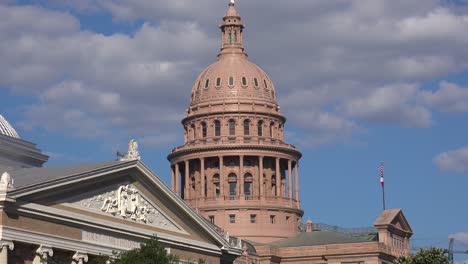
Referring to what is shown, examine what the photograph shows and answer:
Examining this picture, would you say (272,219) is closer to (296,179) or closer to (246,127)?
(296,179)

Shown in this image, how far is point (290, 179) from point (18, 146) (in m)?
54.9

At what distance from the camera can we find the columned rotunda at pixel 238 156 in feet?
407

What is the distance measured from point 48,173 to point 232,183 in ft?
203

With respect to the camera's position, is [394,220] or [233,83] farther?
[233,83]

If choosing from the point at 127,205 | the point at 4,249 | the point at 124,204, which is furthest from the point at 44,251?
the point at 127,205

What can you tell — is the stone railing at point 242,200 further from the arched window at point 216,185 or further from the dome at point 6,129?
the dome at point 6,129

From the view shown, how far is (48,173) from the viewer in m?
65.6

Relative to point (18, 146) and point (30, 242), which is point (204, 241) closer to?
point (18, 146)

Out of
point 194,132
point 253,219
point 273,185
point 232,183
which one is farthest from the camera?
point 194,132

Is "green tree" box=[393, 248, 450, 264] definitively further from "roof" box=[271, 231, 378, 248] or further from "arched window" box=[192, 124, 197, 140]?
"arched window" box=[192, 124, 197, 140]

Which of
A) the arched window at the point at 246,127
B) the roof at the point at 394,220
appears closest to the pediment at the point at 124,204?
the roof at the point at 394,220

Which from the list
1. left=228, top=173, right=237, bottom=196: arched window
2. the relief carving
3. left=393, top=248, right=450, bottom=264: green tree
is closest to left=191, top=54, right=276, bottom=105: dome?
left=228, top=173, right=237, bottom=196: arched window

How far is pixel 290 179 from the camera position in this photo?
4995 inches

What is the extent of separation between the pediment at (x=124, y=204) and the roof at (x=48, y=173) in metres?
1.47
